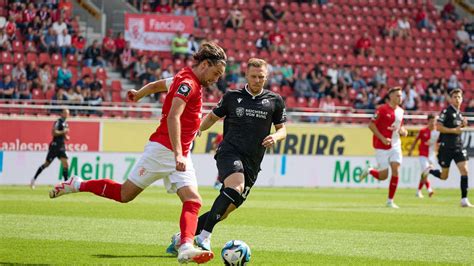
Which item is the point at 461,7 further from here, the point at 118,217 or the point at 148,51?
the point at 118,217

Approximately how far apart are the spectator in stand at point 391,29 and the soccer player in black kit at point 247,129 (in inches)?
1150

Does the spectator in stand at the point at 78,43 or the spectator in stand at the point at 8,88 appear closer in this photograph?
the spectator in stand at the point at 8,88

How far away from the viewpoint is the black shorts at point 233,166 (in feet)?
36.8

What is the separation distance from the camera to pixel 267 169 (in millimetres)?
30609

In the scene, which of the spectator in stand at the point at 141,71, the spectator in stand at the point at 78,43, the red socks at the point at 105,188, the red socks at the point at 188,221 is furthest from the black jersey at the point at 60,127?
the red socks at the point at 188,221

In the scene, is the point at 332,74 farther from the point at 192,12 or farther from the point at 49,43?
the point at 49,43

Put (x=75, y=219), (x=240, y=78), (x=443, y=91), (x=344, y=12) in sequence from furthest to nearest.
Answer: (x=344, y=12), (x=443, y=91), (x=240, y=78), (x=75, y=219)

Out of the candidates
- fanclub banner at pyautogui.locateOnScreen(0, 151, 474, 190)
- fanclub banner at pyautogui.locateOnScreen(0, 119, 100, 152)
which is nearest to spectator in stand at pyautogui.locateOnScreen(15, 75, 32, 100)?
fanclub banner at pyautogui.locateOnScreen(0, 119, 100, 152)

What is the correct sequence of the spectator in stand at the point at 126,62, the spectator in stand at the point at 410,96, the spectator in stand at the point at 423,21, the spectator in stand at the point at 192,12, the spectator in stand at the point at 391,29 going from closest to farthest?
the spectator in stand at the point at 126,62 → the spectator in stand at the point at 410,96 → the spectator in stand at the point at 192,12 → the spectator in stand at the point at 391,29 → the spectator in stand at the point at 423,21

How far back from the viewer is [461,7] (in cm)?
4334

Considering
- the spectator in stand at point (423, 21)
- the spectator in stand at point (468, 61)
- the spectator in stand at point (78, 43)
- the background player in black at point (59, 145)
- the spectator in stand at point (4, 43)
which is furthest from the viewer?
the spectator in stand at point (423, 21)

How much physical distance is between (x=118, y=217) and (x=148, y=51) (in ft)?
62.4

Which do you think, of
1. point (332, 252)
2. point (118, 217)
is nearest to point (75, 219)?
point (118, 217)

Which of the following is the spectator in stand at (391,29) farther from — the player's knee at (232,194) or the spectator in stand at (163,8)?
the player's knee at (232,194)
